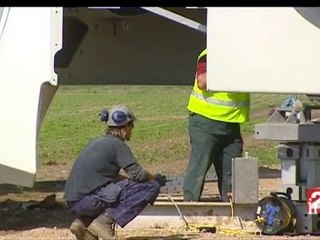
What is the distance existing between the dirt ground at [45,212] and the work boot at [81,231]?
0.50 m

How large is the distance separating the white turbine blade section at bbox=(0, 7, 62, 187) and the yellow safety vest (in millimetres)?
1420

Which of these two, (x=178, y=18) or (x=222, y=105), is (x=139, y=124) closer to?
(x=222, y=105)

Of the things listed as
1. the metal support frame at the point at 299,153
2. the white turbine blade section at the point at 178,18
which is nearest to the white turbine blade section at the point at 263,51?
the white turbine blade section at the point at 178,18

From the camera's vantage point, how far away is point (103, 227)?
696cm

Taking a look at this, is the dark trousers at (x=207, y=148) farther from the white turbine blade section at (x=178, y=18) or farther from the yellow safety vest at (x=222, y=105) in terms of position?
the white turbine blade section at (x=178, y=18)

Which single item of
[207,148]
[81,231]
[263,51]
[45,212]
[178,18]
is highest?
[178,18]

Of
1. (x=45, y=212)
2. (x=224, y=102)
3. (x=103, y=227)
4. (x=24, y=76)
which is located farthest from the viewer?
(x=45, y=212)

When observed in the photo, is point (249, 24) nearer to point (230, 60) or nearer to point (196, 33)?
point (230, 60)

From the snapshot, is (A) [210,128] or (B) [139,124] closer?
(A) [210,128]

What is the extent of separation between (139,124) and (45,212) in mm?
10215

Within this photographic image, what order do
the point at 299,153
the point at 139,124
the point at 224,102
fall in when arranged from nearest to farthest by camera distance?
the point at 299,153 < the point at 224,102 < the point at 139,124

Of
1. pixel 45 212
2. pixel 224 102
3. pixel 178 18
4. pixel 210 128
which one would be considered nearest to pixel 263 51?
pixel 178 18

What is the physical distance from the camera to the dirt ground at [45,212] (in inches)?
300

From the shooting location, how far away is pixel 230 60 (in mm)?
6793
